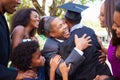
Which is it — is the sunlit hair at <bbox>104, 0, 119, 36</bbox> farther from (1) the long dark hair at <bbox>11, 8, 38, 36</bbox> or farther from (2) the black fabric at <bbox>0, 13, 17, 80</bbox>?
(1) the long dark hair at <bbox>11, 8, 38, 36</bbox>

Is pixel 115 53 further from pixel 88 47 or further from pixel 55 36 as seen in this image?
pixel 55 36

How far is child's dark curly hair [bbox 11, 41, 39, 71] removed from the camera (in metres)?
2.79

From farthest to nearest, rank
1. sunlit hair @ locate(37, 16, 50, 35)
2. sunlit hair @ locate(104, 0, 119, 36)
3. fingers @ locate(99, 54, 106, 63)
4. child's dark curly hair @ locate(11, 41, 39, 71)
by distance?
sunlit hair @ locate(37, 16, 50, 35) → fingers @ locate(99, 54, 106, 63) → child's dark curly hair @ locate(11, 41, 39, 71) → sunlit hair @ locate(104, 0, 119, 36)

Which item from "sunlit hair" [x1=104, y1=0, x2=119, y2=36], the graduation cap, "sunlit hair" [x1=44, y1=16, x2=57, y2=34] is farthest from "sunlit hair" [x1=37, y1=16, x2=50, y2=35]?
"sunlit hair" [x1=104, y1=0, x2=119, y2=36]

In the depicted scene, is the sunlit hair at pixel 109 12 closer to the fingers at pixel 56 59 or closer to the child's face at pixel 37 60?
the fingers at pixel 56 59

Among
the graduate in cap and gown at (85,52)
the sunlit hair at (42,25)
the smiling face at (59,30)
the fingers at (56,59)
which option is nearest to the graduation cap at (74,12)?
the graduate in cap and gown at (85,52)

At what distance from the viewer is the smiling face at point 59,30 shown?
306 cm

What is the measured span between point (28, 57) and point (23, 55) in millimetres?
50

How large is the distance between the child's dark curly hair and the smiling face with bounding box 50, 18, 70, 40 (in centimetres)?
30

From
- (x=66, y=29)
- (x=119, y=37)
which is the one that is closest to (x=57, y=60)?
(x=66, y=29)

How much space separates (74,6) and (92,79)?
76cm

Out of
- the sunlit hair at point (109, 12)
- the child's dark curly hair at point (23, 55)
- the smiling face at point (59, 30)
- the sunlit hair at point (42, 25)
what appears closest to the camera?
the sunlit hair at point (109, 12)

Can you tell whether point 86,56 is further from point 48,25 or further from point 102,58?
point 48,25

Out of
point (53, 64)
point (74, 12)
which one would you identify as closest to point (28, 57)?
point (53, 64)
